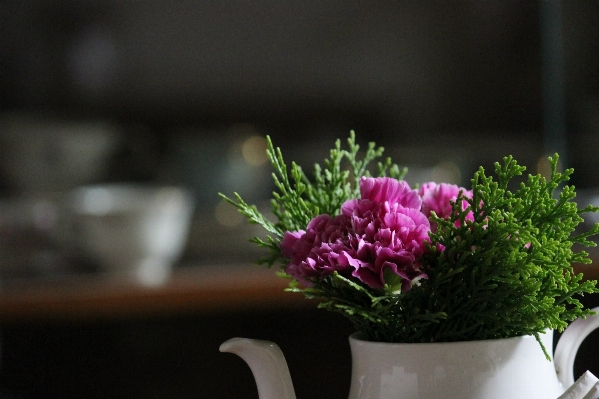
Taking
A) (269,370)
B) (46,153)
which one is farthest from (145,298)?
(269,370)

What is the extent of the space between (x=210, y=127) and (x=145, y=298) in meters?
0.42

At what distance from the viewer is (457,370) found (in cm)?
32

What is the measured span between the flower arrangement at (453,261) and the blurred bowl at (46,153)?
3.16ft

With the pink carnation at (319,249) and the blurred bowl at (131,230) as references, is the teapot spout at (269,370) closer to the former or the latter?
the pink carnation at (319,249)

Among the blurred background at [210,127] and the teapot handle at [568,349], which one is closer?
the teapot handle at [568,349]

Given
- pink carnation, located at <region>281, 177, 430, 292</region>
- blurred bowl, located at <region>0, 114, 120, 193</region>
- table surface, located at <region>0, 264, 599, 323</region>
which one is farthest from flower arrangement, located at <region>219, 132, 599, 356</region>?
blurred bowl, located at <region>0, 114, 120, 193</region>

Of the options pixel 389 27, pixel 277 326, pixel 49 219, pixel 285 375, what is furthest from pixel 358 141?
pixel 285 375

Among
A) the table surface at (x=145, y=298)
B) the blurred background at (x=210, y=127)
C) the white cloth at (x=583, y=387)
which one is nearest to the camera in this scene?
the white cloth at (x=583, y=387)

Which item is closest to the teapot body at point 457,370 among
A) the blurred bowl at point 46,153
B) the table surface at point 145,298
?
the table surface at point 145,298

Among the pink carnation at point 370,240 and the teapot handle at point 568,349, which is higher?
the pink carnation at point 370,240

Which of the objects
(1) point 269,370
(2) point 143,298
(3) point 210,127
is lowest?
(2) point 143,298

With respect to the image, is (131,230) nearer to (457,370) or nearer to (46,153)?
(46,153)

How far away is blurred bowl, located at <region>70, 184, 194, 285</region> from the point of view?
3.44ft

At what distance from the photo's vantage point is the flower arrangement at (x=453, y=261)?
32 centimetres
